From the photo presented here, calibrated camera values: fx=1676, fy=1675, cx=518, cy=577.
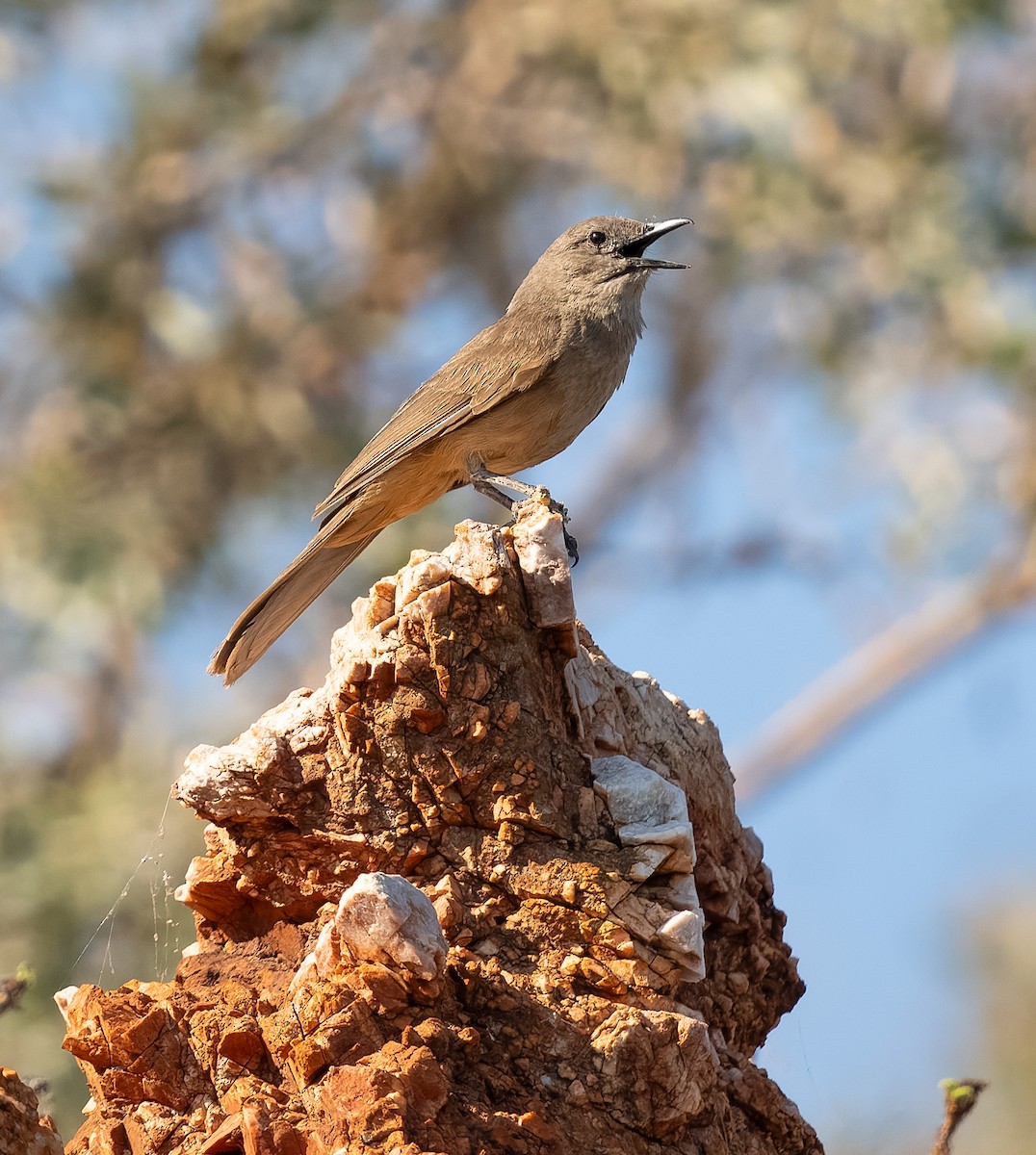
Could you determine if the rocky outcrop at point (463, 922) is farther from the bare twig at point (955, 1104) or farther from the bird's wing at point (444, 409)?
the bird's wing at point (444, 409)

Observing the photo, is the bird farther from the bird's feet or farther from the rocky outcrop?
the rocky outcrop

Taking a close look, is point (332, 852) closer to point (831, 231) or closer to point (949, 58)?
point (831, 231)

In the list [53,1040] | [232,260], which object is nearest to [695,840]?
[53,1040]

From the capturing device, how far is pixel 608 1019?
3.61 metres

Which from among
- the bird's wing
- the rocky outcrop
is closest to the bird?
the bird's wing

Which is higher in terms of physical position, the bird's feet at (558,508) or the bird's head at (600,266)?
the bird's head at (600,266)

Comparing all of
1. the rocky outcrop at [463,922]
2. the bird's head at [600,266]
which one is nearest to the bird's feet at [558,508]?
the rocky outcrop at [463,922]

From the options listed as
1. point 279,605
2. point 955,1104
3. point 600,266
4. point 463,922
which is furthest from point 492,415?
point 955,1104

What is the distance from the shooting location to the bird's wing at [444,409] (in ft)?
21.2

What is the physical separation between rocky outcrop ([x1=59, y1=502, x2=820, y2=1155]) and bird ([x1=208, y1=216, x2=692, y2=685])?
6.79 ft

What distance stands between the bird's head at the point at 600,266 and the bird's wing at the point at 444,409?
461mm

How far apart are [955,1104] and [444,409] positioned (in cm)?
343

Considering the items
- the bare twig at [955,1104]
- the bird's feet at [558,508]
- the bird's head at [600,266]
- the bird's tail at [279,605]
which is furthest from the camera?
the bird's head at [600,266]

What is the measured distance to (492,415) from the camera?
658 centimetres
